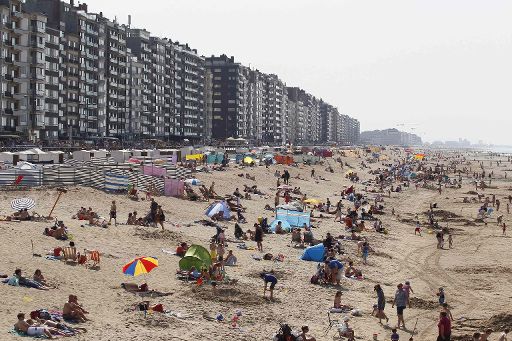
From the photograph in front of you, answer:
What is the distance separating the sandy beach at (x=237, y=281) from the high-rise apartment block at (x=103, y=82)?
163 ft

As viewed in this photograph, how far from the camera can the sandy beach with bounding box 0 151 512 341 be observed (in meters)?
19.0

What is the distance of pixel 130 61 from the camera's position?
126 metres

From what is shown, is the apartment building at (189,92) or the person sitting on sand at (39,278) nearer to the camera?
the person sitting on sand at (39,278)

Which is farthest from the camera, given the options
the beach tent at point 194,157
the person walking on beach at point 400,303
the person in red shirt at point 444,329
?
the beach tent at point 194,157

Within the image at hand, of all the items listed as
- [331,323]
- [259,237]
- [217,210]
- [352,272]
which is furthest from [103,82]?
[331,323]

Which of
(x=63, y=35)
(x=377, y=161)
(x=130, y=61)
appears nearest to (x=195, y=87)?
(x=130, y=61)

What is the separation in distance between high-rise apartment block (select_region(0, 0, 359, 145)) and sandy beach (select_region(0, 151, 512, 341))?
4965 centimetres

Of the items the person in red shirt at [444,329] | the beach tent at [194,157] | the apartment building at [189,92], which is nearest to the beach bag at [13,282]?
the person in red shirt at [444,329]

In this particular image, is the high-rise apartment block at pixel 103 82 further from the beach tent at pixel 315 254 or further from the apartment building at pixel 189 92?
the beach tent at pixel 315 254

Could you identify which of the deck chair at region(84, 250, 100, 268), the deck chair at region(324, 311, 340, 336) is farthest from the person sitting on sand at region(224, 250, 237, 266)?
the deck chair at region(324, 311, 340, 336)

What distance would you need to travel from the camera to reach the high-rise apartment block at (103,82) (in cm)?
8338

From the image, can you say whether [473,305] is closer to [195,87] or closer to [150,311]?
[150,311]

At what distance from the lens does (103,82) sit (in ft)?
376

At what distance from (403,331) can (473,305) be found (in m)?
5.22
